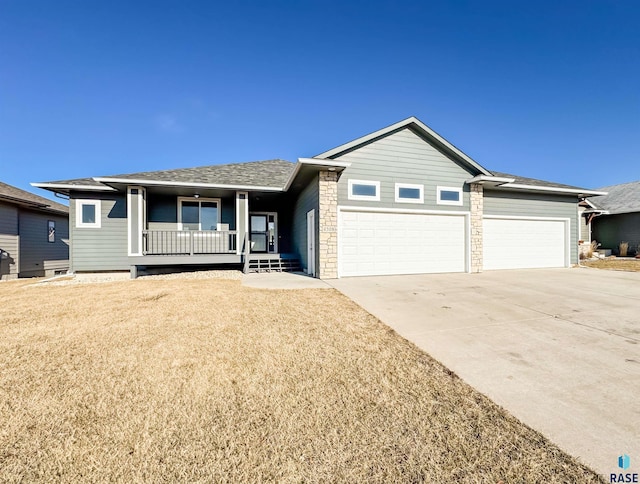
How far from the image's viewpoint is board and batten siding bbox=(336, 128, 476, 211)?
916 centimetres

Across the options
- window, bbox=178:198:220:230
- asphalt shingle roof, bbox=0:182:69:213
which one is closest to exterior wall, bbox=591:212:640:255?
window, bbox=178:198:220:230

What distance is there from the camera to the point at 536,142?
1764 cm

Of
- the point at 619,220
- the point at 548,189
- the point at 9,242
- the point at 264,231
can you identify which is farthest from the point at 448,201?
the point at 9,242

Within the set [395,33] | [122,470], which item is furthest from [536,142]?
[122,470]

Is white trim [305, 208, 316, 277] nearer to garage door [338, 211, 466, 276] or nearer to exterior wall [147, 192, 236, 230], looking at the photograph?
garage door [338, 211, 466, 276]

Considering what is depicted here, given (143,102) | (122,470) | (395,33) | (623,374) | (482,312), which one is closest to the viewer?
(122,470)

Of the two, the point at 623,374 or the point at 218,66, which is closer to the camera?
the point at 623,374

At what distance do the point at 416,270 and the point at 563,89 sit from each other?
1155cm

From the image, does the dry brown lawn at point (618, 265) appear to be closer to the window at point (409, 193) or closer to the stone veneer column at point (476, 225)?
the stone veneer column at point (476, 225)

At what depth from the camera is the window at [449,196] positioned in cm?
998

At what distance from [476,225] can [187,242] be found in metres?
11.7

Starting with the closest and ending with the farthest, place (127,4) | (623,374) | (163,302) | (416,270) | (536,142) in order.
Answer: (623,374)
(163,302)
(127,4)
(416,270)
(536,142)

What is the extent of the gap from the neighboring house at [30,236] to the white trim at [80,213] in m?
4.00

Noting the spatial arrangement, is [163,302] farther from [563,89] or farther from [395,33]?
[563,89]
